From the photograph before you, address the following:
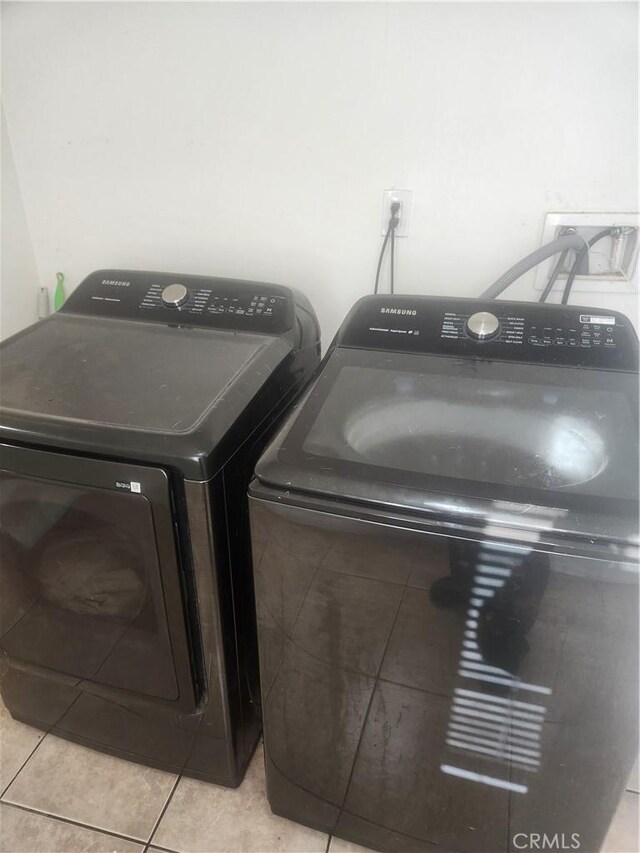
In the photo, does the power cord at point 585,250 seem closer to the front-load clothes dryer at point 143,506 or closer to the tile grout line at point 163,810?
the front-load clothes dryer at point 143,506

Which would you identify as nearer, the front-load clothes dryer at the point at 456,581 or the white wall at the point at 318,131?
the front-load clothes dryer at the point at 456,581

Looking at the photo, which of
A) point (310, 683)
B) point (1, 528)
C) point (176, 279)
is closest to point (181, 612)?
point (310, 683)

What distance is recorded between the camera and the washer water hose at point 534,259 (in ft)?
4.01

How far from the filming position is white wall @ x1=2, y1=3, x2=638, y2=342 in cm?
115

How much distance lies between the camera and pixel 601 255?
50.4 inches

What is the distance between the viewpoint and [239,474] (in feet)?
3.35

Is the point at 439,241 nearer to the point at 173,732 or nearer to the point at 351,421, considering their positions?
the point at 351,421

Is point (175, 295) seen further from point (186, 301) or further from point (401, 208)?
point (401, 208)

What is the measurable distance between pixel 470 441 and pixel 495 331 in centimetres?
30

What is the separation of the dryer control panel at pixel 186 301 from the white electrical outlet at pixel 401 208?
0.91 feet

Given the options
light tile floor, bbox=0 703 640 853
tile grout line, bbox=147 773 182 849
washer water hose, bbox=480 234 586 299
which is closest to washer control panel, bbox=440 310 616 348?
washer water hose, bbox=480 234 586 299

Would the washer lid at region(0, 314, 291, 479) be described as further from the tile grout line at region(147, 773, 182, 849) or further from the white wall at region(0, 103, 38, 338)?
the tile grout line at region(147, 773, 182, 849)

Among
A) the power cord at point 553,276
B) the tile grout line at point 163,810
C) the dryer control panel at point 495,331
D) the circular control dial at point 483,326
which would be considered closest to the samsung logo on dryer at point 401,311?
the dryer control panel at point 495,331

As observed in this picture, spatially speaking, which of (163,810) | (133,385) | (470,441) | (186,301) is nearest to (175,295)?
(186,301)
